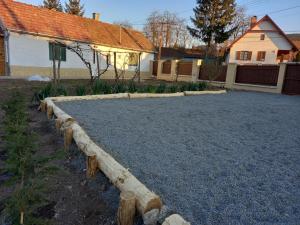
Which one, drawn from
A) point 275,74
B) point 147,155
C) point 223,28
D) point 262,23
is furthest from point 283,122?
point 223,28

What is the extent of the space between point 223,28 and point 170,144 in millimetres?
31465

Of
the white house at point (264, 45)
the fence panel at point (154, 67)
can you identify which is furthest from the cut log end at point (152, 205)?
the white house at point (264, 45)

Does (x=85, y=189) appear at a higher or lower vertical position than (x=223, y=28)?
lower

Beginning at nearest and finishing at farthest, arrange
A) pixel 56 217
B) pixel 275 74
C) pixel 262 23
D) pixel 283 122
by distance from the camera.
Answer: pixel 56 217 < pixel 283 122 < pixel 275 74 < pixel 262 23

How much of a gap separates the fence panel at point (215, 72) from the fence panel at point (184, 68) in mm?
1617

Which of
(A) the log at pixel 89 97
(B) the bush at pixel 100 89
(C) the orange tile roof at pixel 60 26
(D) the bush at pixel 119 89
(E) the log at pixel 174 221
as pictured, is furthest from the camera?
(C) the orange tile roof at pixel 60 26

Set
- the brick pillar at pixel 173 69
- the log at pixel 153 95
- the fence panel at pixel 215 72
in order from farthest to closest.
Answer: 1. the brick pillar at pixel 173 69
2. the fence panel at pixel 215 72
3. the log at pixel 153 95

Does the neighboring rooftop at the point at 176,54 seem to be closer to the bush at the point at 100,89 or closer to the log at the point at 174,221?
the bush at the point at 100,89

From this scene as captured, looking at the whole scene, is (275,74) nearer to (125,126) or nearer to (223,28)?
(125,126)

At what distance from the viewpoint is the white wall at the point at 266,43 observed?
2741 centimetres

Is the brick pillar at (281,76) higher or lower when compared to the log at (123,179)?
higher

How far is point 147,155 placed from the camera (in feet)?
11.7

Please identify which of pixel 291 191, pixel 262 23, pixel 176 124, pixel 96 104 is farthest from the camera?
pixel 262 23

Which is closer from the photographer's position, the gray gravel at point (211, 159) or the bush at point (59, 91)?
the gray gravel at point (211, 159)
